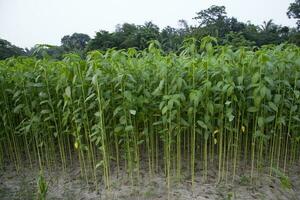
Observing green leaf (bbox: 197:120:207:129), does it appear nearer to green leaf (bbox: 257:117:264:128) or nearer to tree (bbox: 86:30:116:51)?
green leaf (bbox: 257:117:264:128)

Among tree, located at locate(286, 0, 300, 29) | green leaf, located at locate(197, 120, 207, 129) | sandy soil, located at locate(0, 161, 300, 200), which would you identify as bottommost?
sandy soil, located at locate(0, 161, 300, 200)

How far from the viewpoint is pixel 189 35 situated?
7121mm

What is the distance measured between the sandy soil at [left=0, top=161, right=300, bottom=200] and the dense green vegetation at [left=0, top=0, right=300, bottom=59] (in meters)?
1.33

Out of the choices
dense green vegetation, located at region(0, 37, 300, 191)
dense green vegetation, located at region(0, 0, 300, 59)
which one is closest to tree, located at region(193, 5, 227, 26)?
dense green vegetation, located at region(0, 0, 300, 59)

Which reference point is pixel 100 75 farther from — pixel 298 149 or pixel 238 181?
pixel 298 149

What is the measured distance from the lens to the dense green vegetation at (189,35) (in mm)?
14758

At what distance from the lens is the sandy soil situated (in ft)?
9.25

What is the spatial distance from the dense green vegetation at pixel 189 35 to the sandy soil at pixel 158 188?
1327 millimetres

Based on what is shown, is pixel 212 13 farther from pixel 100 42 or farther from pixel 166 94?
pixel 166 94

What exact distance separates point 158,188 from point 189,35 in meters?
4.82

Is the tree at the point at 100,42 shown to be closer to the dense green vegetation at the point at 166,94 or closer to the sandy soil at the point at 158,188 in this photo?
the dense green vegetation at the point at 166,94

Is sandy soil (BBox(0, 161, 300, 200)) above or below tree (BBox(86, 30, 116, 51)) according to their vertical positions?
below

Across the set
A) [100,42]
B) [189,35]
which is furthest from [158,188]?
[100,42]

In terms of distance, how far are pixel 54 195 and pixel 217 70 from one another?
1.93 m
